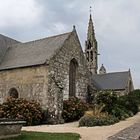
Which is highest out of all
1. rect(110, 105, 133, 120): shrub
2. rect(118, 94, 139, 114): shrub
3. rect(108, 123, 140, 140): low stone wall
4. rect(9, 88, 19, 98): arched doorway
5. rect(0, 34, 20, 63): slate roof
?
rect(0, 34, 20, 63): slate roof

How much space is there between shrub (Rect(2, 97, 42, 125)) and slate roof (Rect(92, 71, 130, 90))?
67.2ft

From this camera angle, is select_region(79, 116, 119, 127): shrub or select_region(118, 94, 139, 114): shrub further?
select_region(118, 94, 139, 114): shrub

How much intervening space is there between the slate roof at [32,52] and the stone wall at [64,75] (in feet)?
2.05

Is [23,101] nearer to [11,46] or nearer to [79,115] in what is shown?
[79,115]

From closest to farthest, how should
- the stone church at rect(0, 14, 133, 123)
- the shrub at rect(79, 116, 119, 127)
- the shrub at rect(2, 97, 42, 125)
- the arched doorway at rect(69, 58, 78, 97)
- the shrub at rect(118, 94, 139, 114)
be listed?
the shrub at rect(79, 116, 119, 127) < the shrub at rect(2, 97, 42, 125) < the stone church at rect(0, 14, 133, 123) < the shrub at rect(118, 94, 139, 114) < the arched doorway at rect(69, 58, 78, 97)

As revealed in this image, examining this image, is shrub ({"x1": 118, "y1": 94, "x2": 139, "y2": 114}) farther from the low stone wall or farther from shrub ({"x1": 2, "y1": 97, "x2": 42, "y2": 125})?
the low stone wall

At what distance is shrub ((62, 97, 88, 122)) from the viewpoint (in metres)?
23.1

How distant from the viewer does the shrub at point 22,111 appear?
20.3m

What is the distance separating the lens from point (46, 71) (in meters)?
22.9

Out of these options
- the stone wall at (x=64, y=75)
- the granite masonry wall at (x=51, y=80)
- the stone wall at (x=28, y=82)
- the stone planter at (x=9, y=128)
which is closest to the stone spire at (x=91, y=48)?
the stone wall at (x=64, y=75)

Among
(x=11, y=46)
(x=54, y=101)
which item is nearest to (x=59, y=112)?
(x=54, y=101)

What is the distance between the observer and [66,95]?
990 inches

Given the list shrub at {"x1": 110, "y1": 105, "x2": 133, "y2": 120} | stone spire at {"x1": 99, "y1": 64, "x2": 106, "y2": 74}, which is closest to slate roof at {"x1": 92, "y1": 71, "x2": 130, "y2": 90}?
stone spire at {"x1": 99, "y1": 64, "x2": 106, "y2": 74}

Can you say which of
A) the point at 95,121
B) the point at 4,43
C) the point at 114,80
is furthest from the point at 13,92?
the point at 114,80
